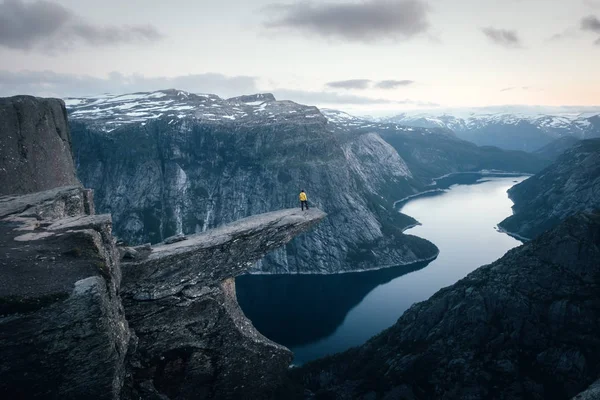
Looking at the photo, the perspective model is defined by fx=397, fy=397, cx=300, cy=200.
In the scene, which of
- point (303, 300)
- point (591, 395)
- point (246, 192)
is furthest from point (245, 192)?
point (591, 395)

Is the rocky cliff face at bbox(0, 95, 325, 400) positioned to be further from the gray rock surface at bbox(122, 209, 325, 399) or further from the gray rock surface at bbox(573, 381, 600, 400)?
the gray rock surface at bbox(573, 381, 600, 400)

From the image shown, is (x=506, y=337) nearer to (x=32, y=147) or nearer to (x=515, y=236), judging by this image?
(x=32, y=147)

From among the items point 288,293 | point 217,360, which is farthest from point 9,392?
point 288,293

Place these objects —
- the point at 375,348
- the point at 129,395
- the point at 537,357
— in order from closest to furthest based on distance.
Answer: the point at 129,395
the point at 537,357
the point at 375,348

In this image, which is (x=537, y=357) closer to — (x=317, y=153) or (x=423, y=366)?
(x=423, y=366)

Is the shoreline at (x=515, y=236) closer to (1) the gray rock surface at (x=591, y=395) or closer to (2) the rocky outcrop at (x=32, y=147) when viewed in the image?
(1) the gray rock surface at (x=591, y=395)
